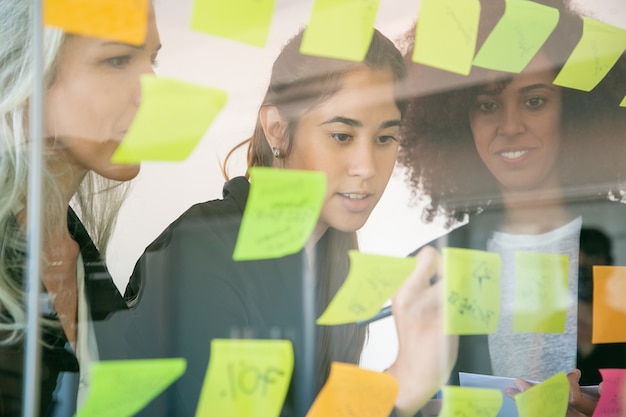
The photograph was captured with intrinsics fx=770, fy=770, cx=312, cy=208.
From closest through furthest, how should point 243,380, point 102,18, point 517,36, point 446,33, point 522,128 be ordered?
point 102,18 < point 243,380 < point 446,33 < point 517,36 < point 522,128

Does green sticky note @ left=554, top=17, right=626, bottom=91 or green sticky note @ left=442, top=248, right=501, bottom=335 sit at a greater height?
green sticky note @ left=554, top=17, right=626, bottom=91

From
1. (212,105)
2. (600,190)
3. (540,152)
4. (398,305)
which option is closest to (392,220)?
(398,305)

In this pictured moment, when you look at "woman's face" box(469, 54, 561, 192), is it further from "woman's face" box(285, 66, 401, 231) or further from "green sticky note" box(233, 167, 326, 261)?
"green sticky note" box(233, 167, 326, 261)

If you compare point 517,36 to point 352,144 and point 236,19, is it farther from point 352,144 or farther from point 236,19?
point 236,19

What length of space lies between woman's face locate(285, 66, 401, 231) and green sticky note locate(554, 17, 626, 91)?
59 cm

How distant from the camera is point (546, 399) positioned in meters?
1.75

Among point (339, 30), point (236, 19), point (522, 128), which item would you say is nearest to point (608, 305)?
point (522, 128)

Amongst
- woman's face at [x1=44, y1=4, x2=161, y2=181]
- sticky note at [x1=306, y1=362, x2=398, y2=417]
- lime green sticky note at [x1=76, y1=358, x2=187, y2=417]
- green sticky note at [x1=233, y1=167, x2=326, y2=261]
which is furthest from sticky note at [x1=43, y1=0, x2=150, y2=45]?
sticky note at [x1=306, y1=362, x2=398, y2=417]

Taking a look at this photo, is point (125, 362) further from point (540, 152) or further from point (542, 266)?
point (540, 152)

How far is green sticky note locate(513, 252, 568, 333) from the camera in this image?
172 centimetres

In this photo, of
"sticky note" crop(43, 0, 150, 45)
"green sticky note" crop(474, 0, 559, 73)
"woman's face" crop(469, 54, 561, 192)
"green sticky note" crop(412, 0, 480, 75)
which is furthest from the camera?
"woman's face" crop(469, 54, 561, 192)

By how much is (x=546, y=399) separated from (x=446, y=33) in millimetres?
851

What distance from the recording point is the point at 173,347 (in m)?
1.22

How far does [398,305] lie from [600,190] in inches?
31.4
